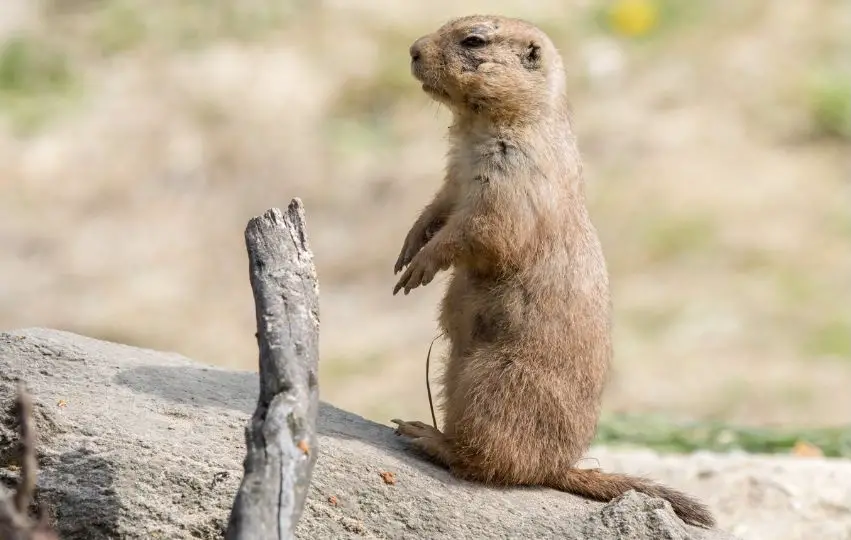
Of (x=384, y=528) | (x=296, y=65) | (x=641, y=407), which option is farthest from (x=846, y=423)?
(x=296, y=65)

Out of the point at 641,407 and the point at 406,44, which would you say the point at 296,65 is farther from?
the point at 641,407

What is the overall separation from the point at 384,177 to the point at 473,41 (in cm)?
861

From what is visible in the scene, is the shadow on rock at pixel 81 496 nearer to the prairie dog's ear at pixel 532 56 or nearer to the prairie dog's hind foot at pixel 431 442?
the prairie dog's hind foot at pixel 431 442

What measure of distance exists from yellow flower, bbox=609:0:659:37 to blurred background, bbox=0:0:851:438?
0.04 m

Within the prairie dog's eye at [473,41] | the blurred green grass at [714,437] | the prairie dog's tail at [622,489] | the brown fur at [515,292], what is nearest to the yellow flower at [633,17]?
the blurred green grass at [714,437]

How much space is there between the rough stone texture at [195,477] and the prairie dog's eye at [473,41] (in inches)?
72.5

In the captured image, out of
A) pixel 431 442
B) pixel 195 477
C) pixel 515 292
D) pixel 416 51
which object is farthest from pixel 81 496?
pixel 416 51

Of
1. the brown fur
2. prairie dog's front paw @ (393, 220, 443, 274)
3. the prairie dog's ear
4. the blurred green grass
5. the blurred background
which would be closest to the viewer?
the brown fur

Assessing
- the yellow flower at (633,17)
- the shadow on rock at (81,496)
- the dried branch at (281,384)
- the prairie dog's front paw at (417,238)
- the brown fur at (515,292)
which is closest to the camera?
the dried branch at (281,384)

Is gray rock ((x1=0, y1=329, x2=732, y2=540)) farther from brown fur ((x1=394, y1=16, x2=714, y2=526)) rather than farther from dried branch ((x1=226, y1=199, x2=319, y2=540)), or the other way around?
dried branch ((x1=226, y1=199, x2=319, y2=540))

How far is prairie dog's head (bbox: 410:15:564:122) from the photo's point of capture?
5.93m

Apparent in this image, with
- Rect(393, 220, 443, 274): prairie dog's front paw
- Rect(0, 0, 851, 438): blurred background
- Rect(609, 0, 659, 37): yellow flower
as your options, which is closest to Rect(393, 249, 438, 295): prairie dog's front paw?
Rect(393, 220, 443, 274): prairie dog's front paw

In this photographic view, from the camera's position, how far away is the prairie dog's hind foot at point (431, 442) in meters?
5.64

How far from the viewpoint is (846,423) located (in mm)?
10883
